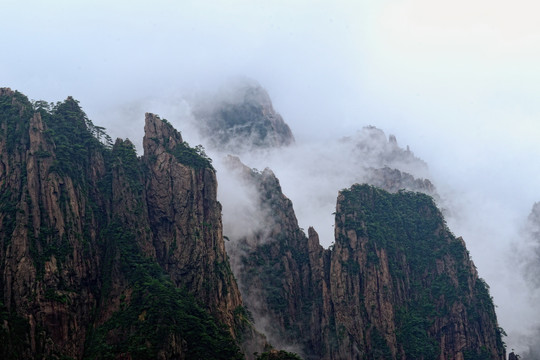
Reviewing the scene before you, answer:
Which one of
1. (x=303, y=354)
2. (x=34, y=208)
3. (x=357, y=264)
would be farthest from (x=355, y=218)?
(x=34, y=208)

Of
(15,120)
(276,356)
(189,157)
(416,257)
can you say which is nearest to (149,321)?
(276,356)

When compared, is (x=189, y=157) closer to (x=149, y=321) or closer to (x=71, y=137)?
(x=71, y=137)

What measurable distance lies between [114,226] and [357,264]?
5630 centimetres

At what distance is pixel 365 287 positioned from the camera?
144m

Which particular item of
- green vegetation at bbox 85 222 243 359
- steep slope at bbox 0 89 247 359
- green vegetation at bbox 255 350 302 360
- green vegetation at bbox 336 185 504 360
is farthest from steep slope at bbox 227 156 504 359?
green vegetation at bbox 85 222 243 359

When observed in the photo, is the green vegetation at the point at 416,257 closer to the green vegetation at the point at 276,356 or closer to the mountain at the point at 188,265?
the mountain at the point at 188,265

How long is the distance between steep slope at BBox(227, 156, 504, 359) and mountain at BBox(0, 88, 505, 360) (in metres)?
0.29

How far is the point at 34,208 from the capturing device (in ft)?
337

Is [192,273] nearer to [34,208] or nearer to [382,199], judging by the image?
[34,208]

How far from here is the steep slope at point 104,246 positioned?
9725 cm

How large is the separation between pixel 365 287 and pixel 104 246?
193 ft

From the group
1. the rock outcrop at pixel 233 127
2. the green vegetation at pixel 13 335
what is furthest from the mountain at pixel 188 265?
the rock outcrop at pixel 233 127

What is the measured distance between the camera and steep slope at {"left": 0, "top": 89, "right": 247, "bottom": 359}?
319 ft

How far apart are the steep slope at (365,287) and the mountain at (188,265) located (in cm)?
29
